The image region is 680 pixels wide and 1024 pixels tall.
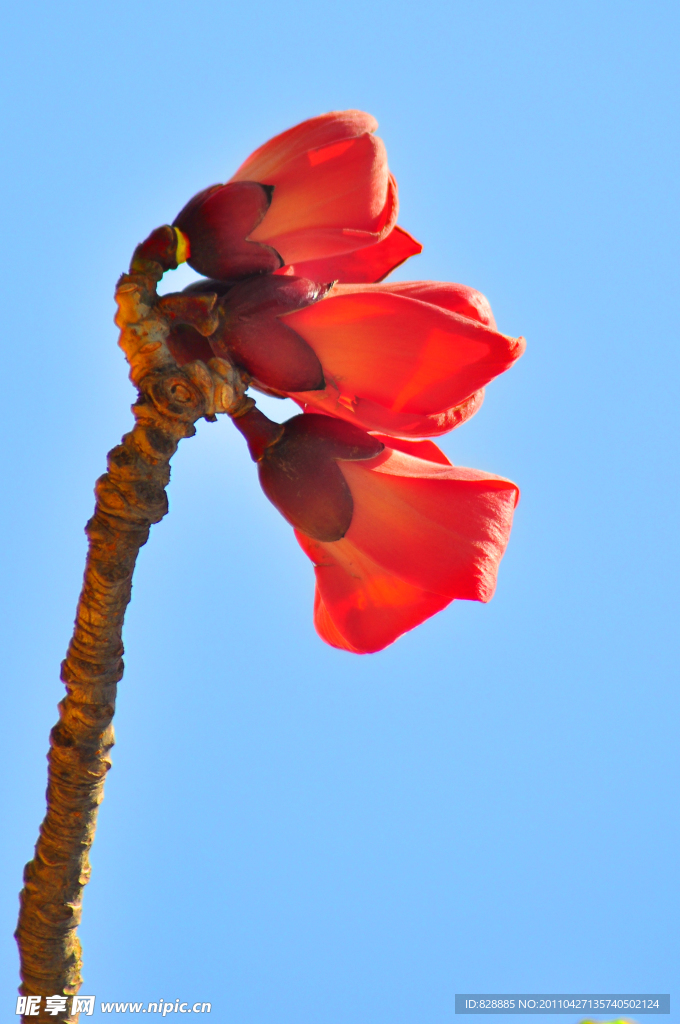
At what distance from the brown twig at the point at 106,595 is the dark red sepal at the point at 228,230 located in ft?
0.11

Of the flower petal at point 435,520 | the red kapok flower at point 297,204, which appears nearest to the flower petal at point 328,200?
the red kapok flower at point 297,204

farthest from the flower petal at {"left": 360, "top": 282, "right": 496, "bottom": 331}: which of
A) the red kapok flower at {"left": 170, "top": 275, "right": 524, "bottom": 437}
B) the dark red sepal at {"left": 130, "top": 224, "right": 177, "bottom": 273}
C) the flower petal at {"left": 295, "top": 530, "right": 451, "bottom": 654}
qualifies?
the flower petal at {"left": 295, "top": 530, "right": 451, "bottom": 654}

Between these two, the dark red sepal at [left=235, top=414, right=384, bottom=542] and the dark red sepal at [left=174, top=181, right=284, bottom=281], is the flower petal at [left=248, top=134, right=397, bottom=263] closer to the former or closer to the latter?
the dark red sepal at [left=174, top=181, right=284, bottom=281]

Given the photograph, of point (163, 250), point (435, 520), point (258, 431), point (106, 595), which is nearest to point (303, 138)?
point (163, 250)

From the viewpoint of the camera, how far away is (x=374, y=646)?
848mm

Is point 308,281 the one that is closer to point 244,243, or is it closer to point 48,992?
point 244,243

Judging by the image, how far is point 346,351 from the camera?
0.72 meters

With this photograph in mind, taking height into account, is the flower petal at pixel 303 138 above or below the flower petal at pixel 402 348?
above

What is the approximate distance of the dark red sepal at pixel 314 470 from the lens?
75 cm

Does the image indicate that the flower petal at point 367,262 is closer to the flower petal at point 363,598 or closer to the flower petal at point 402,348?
the flower petal at point 402,348

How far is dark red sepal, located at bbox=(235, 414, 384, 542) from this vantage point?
0.75m

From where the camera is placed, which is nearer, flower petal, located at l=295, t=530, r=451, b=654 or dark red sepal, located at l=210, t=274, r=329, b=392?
dark red sepal, located at l=210, t=274, r=329, b=392

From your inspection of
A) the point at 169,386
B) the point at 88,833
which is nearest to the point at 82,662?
the point at 88,833

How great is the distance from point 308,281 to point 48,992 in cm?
80
